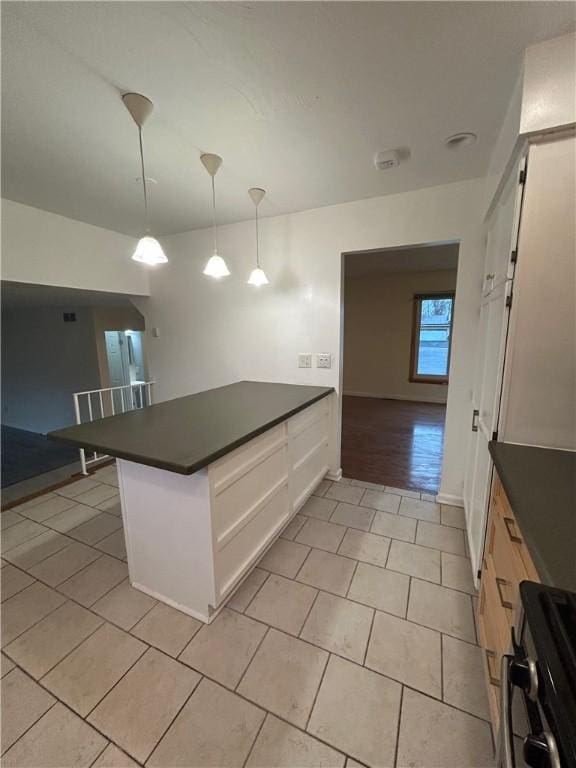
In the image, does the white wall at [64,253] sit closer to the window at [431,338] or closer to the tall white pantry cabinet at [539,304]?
the tall white pantry cabinet at [539,304]

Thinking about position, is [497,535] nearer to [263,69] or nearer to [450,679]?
[450,679]

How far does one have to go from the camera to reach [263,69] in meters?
1.24

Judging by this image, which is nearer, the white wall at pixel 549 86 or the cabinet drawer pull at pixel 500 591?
the cabinet drawer pull at pixel 500 591

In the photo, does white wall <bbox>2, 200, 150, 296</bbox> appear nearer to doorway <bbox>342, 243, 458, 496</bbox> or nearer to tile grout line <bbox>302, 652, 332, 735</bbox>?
doorway <bbox>342, 243, 458, 496</bbox>

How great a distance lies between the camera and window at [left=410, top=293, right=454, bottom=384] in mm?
5824

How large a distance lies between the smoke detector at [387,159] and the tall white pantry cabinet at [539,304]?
0.75 meters

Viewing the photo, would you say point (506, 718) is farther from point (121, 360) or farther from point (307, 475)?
point (121, 360)

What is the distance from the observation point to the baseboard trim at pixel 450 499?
8.13 feet

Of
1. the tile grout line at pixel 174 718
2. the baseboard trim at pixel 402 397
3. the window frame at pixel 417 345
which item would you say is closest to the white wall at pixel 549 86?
the tile grout line at pixel 174 718

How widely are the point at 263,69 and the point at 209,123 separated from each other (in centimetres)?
43

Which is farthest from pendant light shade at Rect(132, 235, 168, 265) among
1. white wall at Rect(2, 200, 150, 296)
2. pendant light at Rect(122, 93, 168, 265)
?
white wall at Rect(2, 200, 150, 296)

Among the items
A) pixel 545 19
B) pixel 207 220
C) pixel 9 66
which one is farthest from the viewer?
pixel 207 220

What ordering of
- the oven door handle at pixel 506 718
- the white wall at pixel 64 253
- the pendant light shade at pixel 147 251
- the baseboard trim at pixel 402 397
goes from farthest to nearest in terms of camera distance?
the baseboard trim at pixel 402 397, the white wall at pixel 64 253, the pendant light shade at pixel 147 251, the oven door handle at pixel 506 718

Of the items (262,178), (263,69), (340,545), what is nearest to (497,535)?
(340,545)
